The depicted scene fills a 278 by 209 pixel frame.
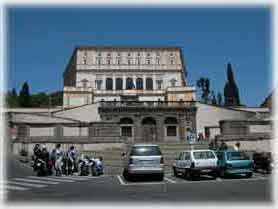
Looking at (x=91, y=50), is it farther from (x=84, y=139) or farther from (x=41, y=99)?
(x=84, y=139)

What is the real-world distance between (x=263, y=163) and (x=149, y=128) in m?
38.2

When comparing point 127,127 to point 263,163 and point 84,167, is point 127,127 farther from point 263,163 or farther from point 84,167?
point 263,163

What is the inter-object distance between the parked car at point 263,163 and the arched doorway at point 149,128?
36.1m

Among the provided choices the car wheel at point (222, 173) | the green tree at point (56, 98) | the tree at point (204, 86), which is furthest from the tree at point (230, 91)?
the car wheel at point (222, 173)

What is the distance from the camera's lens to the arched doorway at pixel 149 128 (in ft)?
199

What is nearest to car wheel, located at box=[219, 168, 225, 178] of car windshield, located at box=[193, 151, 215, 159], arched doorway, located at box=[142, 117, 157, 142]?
car windshield, located at box=[193, 151, 215, 159]

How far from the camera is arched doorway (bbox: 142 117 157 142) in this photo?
199 ft

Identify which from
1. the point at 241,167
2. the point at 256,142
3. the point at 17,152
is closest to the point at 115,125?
the point at 17,152

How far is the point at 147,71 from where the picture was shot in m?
96.1

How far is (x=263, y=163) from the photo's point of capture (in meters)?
23.4

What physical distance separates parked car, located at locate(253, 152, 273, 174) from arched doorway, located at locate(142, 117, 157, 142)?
36.1m

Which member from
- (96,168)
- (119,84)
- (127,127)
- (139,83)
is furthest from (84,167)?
(139,83)

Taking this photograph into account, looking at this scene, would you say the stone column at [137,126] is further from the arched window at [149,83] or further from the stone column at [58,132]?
the arched window at [149,83]

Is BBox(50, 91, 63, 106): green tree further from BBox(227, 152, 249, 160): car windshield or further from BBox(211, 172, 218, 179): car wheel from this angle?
BBox(211, 172, 218, 179): car wheel
